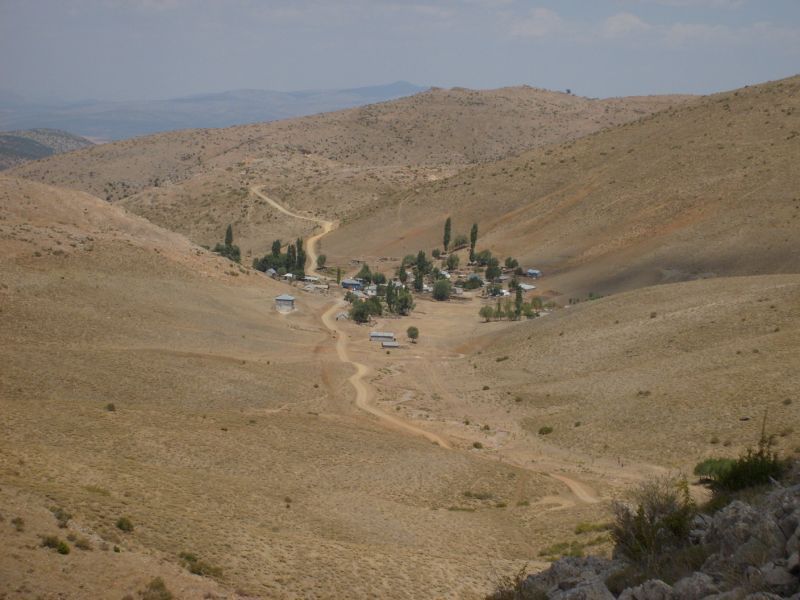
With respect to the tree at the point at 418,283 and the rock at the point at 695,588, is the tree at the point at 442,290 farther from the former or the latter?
the rock at the point at 695,588

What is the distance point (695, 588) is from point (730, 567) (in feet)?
2.69

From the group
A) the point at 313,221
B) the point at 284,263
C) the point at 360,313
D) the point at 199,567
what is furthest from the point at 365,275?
the point at 199,567

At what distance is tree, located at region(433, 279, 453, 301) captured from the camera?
292ft

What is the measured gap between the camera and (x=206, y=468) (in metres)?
29.6

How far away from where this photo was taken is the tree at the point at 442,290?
89125 millimetres

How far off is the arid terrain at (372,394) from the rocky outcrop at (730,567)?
557 cm

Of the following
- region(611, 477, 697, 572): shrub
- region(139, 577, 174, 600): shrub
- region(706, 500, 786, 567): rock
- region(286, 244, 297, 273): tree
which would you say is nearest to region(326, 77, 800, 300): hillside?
region(286, 244, 297, 273): tree

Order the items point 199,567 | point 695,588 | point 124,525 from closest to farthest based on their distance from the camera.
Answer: point 695,588
point 199,567
point 124,525

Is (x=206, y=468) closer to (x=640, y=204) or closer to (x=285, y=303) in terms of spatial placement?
(x=285, y=303)

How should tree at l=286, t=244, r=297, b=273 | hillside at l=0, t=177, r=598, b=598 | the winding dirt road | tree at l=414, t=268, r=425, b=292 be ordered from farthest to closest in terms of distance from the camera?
tree at l=286, t=244, r=297, b=273 < tree at l=414, t=268, r=425, b=292 < the winding dirt road < hillside at l=0, t=177, r=598, b=598

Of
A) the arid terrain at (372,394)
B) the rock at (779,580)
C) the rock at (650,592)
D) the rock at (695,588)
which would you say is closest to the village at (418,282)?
the arid terrain at (372,394)

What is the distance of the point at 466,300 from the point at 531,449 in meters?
52.0

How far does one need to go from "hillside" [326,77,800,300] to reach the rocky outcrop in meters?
62.5

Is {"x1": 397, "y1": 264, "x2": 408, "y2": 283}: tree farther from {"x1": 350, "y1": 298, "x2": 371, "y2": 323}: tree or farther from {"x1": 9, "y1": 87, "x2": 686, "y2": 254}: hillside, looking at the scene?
{"x1": 9, "y1": 87, "x2": 686, "y2": 254}: hillside
